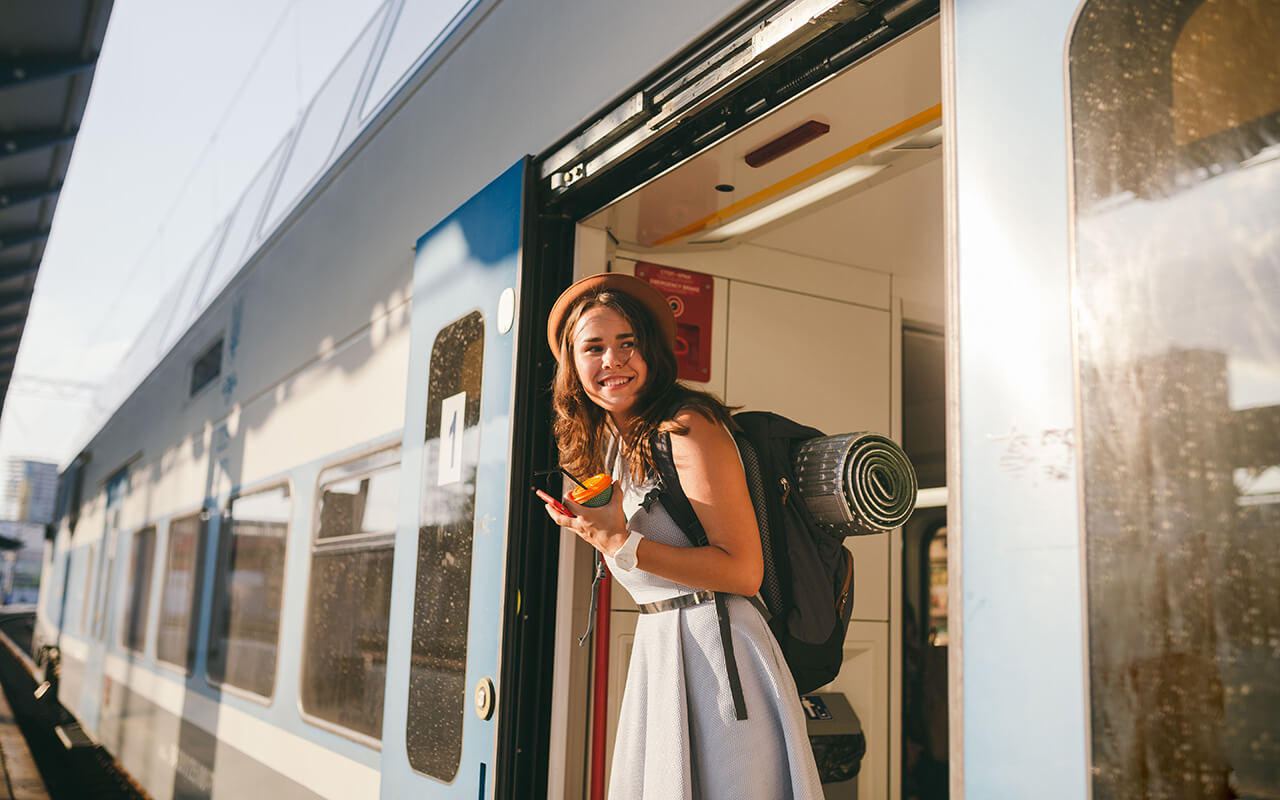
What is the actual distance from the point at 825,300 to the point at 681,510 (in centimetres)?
141

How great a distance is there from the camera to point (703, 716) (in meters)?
1.65

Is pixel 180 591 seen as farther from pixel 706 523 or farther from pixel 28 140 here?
pixel 706 523

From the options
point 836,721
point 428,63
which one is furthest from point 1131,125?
point 428,63

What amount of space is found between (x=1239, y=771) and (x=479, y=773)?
1.64 m

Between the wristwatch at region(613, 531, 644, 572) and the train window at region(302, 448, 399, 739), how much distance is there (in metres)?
1.45

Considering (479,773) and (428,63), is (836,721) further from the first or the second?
(428,63)

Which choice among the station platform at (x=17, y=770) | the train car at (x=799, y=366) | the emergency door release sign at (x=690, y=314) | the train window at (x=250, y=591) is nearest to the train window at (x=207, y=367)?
the train car at (x=799, y=366)

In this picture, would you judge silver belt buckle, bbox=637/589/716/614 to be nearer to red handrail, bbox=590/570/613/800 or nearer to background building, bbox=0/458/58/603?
red handrail, bbox=590/570/613/800

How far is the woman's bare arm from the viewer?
5.44 ft

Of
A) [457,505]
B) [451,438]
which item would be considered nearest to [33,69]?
[451,438]

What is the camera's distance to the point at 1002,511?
3.53 feet

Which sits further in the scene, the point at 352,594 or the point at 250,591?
the point at 250,591

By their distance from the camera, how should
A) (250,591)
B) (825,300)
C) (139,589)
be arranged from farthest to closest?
(139,589), (250,591), (825,300)

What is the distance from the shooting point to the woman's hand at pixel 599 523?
1699 mm
